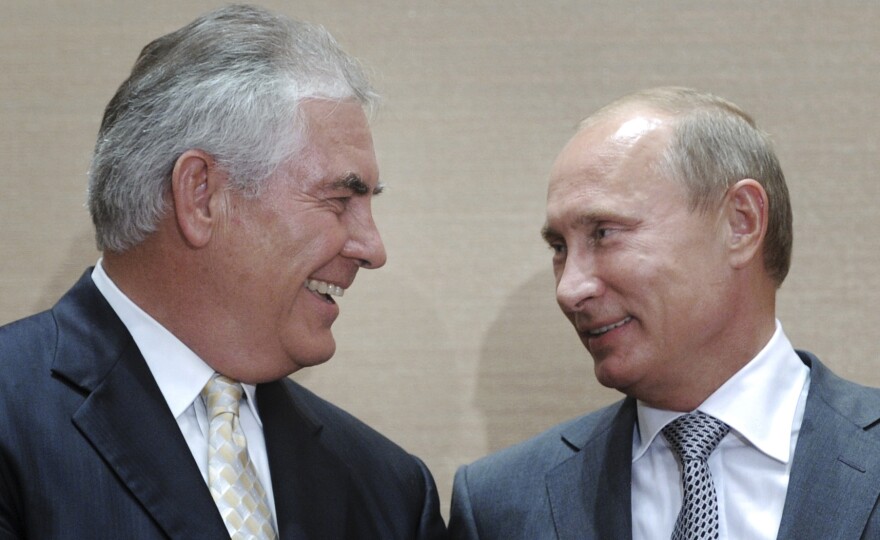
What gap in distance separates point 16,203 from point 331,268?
37.1 inches

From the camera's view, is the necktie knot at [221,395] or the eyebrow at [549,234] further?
the eyebrow at [549,234]

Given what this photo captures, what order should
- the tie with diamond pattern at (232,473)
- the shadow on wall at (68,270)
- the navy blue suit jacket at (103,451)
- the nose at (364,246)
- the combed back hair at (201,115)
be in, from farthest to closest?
the shadow on wall at (68,270) → the nose at (364,246) → the combed back hair at (201,115) → the tie with diamond pattern at (232,473) → the navy blue suit jacket at (103,451)

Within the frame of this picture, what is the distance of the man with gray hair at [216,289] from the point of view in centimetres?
176

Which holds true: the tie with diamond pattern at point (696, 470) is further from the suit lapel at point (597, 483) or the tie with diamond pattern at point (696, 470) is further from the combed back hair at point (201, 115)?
the combed back hair at point (201, 115)

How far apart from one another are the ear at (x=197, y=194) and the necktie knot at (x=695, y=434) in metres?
0.87

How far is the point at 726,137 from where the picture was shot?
6.87 feet

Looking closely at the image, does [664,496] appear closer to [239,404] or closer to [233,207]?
[239,404]

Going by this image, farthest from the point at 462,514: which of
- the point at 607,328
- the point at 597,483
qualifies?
the point at 607,328

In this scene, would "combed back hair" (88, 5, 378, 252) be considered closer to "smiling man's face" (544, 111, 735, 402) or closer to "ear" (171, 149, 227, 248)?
"ear" (171, 149, 227, 248)

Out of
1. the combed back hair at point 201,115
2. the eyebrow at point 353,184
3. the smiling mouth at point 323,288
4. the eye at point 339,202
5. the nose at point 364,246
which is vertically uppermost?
the combed back hair at point 201,115

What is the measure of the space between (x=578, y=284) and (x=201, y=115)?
0.71 m

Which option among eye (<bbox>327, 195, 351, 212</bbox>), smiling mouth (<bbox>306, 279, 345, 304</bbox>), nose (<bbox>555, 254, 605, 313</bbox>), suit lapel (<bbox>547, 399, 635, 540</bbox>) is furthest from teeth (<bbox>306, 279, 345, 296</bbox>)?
suit lapel (<bbox>547, 399, 635, 540</bbox>)

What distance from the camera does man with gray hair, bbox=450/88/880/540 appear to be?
6.39ft

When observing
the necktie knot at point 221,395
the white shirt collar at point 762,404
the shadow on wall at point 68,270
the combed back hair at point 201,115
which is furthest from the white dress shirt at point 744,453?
the shadow on wall at point 68,270
